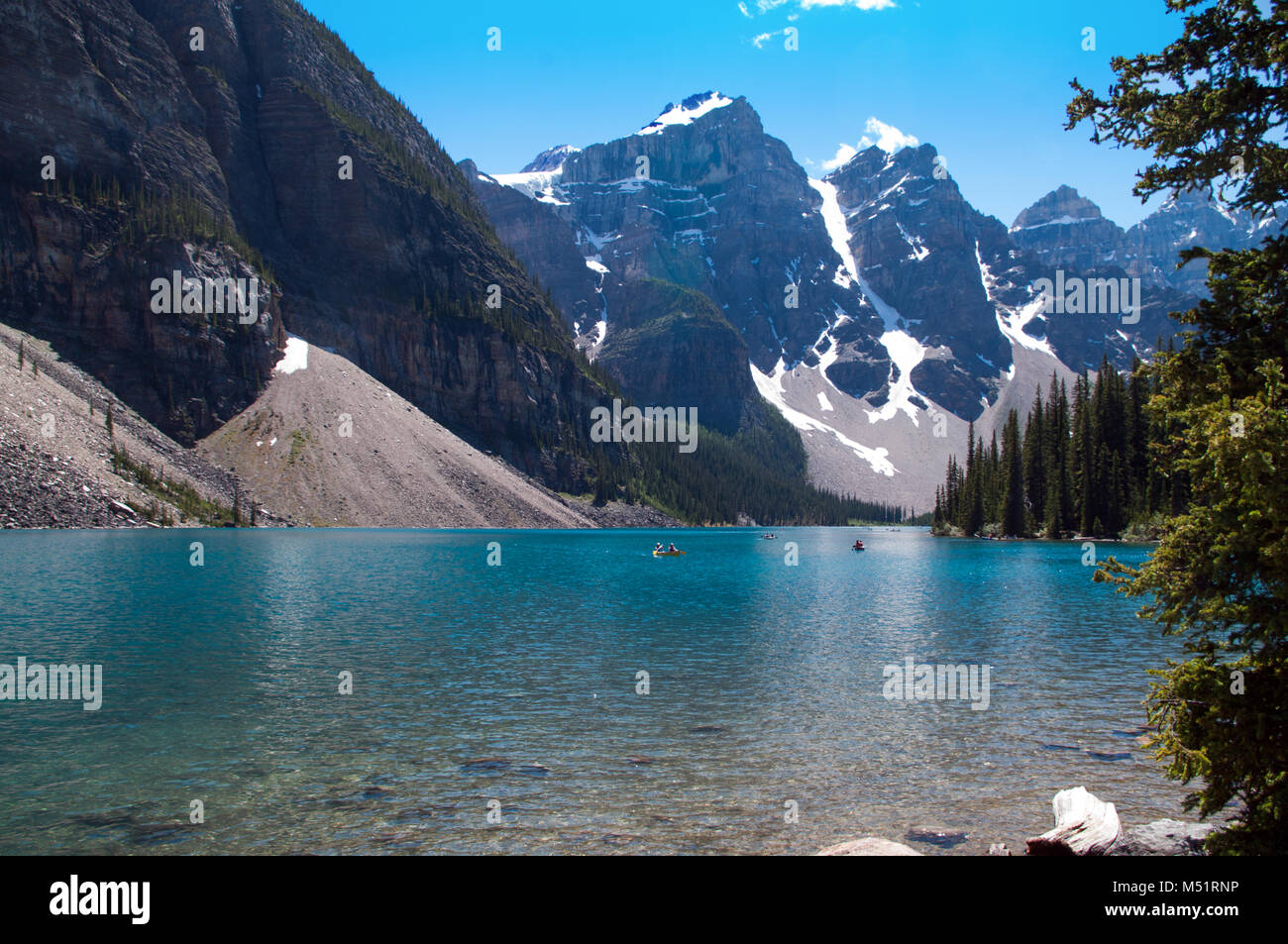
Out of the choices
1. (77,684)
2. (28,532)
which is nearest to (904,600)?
(77,684)

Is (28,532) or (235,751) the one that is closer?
(235,751)

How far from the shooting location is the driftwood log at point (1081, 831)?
38.9 ft

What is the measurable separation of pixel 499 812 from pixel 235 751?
7919mm

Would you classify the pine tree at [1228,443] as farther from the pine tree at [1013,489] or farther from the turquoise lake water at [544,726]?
the pine tree at [1013,489]

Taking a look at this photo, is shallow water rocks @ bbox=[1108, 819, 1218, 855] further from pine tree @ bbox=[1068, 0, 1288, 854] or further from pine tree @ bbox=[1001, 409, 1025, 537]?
pine tree @ bbox=[1001, 409, 1025, 537]

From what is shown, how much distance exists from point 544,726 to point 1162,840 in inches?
573

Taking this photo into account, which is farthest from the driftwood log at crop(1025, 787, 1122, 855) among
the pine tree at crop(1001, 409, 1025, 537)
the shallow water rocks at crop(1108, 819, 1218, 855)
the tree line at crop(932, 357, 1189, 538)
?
the pine tree at crop(1001, 409, 1025, 537)

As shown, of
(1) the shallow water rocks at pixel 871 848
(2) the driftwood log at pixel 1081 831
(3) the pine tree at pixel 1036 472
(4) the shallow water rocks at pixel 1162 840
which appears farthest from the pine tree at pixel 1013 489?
(1) the shallow water rocks at pixel 871 848

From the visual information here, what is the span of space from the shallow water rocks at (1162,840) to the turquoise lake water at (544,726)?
2.87 metres

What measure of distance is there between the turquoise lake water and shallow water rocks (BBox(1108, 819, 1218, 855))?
2.87 m

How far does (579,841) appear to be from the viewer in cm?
1418

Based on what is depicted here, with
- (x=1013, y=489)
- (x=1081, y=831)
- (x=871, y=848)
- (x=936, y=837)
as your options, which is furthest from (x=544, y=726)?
(x=1013, y=489)

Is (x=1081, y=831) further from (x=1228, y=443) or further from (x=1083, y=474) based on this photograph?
(x=1083, y=474)
